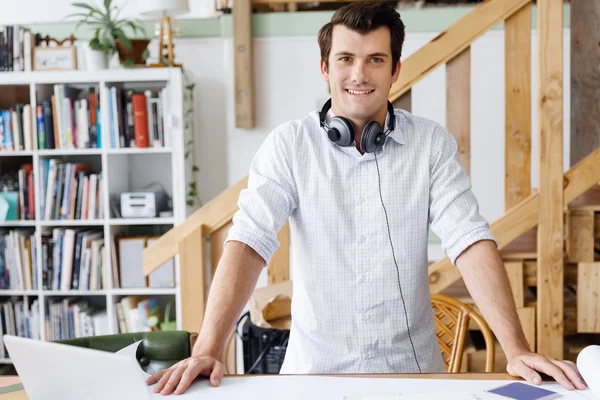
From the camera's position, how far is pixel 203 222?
274 cm

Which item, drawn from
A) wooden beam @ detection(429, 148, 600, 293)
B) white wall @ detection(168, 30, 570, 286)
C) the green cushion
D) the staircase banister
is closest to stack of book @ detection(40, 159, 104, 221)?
white wall @ detection(168, 30, 570, 286)

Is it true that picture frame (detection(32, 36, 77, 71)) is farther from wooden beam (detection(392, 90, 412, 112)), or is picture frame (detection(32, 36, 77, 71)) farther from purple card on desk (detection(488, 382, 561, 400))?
purple card on desk (detection(488, 382, 561, 400))

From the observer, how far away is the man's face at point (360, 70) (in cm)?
167

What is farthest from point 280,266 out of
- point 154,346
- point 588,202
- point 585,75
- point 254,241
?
point 585,75

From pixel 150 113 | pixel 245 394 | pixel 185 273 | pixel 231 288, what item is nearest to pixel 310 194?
pixel 231 288

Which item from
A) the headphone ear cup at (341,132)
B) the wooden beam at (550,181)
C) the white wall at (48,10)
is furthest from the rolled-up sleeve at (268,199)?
the white wall at (48,10)

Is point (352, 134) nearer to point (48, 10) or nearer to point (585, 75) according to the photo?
point (585, 75)

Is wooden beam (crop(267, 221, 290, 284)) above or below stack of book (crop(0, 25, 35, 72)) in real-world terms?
below

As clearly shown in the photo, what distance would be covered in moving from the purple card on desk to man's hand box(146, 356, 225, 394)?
1.62 feet

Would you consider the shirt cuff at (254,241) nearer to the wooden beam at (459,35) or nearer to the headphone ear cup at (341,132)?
the headphone ear cup at (341,132)

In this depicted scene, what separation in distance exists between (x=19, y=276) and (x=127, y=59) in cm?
140

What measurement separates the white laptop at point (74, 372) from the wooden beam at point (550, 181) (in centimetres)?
201

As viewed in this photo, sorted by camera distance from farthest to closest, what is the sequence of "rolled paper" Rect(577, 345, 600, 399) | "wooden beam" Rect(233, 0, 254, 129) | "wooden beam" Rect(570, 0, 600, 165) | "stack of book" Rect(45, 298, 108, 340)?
"wooden beam" Rect(233, 0, 254, 129)
"stack of book" Rect(45, 298, 108, 340)
"wooden beam" Rect(570, 0, 600, 165)
"rolled paper" Rect(577, 345, 600, 399)

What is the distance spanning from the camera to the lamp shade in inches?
147
